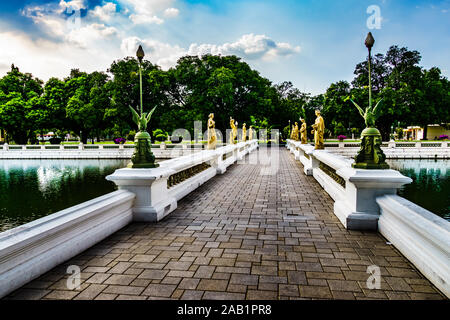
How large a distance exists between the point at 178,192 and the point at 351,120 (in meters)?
33.7


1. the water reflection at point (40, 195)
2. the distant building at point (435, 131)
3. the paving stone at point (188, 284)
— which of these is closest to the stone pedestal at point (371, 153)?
the paving stone at point (188, 284)

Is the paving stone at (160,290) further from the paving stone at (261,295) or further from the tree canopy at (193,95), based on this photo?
the tree canopy at (193,95)

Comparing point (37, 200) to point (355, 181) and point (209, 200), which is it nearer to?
point (209, 200)

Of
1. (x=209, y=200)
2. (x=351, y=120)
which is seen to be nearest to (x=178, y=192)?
(x=209, y=200)

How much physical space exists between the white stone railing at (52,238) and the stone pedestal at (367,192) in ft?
11.8

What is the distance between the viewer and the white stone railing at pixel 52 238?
2.76 meters

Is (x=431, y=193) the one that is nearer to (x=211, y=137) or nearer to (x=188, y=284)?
(x=211, y=137)

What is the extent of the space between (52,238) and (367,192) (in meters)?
4.23

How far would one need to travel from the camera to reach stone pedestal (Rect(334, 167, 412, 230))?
14.3ft

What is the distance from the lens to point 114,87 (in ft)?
103

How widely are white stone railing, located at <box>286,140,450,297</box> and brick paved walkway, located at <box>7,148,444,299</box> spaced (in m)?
0.14

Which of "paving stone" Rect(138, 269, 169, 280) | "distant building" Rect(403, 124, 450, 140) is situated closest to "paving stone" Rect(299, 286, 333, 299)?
"paving stone" Rect(138, 269, 169, 280)

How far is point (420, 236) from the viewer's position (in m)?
3.19
